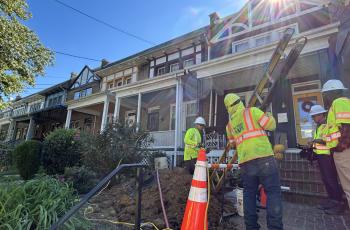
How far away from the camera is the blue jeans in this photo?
241cm

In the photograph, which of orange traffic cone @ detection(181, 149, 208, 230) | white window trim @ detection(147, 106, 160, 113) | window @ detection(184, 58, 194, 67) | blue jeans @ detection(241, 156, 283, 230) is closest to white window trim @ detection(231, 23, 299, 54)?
window @ detection(184, 58, 194, 67)

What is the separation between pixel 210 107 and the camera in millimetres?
10906

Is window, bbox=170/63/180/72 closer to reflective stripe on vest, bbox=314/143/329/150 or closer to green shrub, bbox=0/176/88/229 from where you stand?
reflective stripe on vest, bbox=314/143/329/150

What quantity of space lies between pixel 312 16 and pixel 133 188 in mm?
9654

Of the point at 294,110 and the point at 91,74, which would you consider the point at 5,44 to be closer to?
the point at 91,74

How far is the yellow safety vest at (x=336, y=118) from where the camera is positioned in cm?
314

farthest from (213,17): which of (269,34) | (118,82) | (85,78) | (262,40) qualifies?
(85,78)

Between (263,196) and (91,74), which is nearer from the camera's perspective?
(263,196)

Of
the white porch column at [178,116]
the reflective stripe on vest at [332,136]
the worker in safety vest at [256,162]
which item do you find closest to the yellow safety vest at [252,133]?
the worker in safety vest at [256,162]

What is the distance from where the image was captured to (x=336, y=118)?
322 cm

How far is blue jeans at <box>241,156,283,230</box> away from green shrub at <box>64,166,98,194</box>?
5.04 metres

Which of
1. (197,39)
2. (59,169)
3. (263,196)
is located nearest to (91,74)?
(197,39)

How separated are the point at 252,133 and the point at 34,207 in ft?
10.0

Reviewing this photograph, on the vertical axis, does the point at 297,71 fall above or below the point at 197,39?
below
